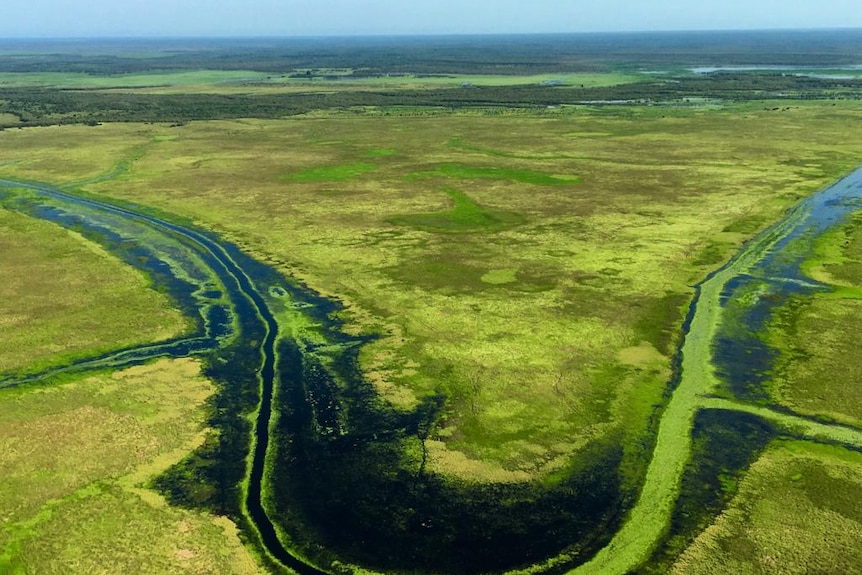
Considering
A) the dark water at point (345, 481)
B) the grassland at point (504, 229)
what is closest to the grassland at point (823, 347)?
the grassland at point (504, 229)

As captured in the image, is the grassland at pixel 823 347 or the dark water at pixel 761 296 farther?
the dark water at pixel 761 296

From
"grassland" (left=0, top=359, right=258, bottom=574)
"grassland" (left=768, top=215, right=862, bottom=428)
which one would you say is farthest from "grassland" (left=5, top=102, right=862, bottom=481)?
"grassland" (left=0, top=359, right=258, bottom=574)

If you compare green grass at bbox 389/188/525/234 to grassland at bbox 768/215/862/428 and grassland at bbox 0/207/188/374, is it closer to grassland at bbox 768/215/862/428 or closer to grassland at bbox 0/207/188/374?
grassland at bbox 0/207/188/374

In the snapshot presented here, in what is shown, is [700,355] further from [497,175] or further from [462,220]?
[497,175]

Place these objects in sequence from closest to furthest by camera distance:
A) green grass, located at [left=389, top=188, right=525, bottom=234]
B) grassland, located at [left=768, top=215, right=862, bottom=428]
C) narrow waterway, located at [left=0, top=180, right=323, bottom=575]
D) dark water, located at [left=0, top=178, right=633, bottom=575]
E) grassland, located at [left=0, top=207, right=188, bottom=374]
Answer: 1. dark water, located at [left=0, top=178, right=633, bottom=575]
2. narrow waterway, located at [left=0, top=180, right=323, bottom=575]
3. grassland, located at [left=768, top=215, right=862, bottom=428]
4. grassland, located at [left=0, top=207, right=188, bottom=374]
5. green grass, located at [left=389, top=188, right=525, bottom=234]

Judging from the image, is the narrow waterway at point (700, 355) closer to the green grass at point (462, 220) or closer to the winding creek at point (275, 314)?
the winding creek at point (275, 314)

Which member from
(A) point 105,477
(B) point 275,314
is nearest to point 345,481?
(A) point 105,477

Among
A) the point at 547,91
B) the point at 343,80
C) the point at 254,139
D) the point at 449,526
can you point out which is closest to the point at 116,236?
the point at 449,526
